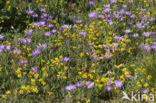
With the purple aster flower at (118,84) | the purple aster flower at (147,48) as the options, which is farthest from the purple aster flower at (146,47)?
the purple aster flower at (118,84)

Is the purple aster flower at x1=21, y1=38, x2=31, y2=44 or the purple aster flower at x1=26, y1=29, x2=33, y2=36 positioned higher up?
the purple aster flower at x1=26, y1=29, x2=33, y2=36

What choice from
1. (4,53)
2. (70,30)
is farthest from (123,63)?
(4,53)

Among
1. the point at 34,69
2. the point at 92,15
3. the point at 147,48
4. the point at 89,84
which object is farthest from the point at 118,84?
the point at 92,15

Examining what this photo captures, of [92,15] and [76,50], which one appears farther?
[92,15]

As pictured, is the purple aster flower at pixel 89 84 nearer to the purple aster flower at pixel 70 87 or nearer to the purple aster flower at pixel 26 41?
the purple aster flower at pixel 70 87

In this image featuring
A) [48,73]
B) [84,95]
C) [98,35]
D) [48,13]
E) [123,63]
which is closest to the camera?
[84,95]

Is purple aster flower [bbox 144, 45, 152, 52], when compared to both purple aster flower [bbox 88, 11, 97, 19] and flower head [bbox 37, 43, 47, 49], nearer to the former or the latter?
purple aster flower [bbox 88, 11, 97, 19]

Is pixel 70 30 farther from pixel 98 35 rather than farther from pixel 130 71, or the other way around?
pixel 130 71

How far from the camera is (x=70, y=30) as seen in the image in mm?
4863

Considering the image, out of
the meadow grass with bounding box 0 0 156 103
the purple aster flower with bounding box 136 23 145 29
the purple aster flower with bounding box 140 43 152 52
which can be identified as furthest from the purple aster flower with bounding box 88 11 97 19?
the purple aster flower with bounding box 140 43 152 52

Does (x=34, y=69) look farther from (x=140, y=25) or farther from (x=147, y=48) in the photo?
(x=140, y=25)

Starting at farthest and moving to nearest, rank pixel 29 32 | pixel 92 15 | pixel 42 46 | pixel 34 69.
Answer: pixel 92 15
pixel 29 32
pixel 42 46
pixel 34 69

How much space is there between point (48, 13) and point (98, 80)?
2155mm

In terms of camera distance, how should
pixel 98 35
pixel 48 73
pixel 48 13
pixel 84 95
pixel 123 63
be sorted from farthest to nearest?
pixel 48 13, pixel 98 35, pixel 123 63, pixel 48 73, pixel 84 95
